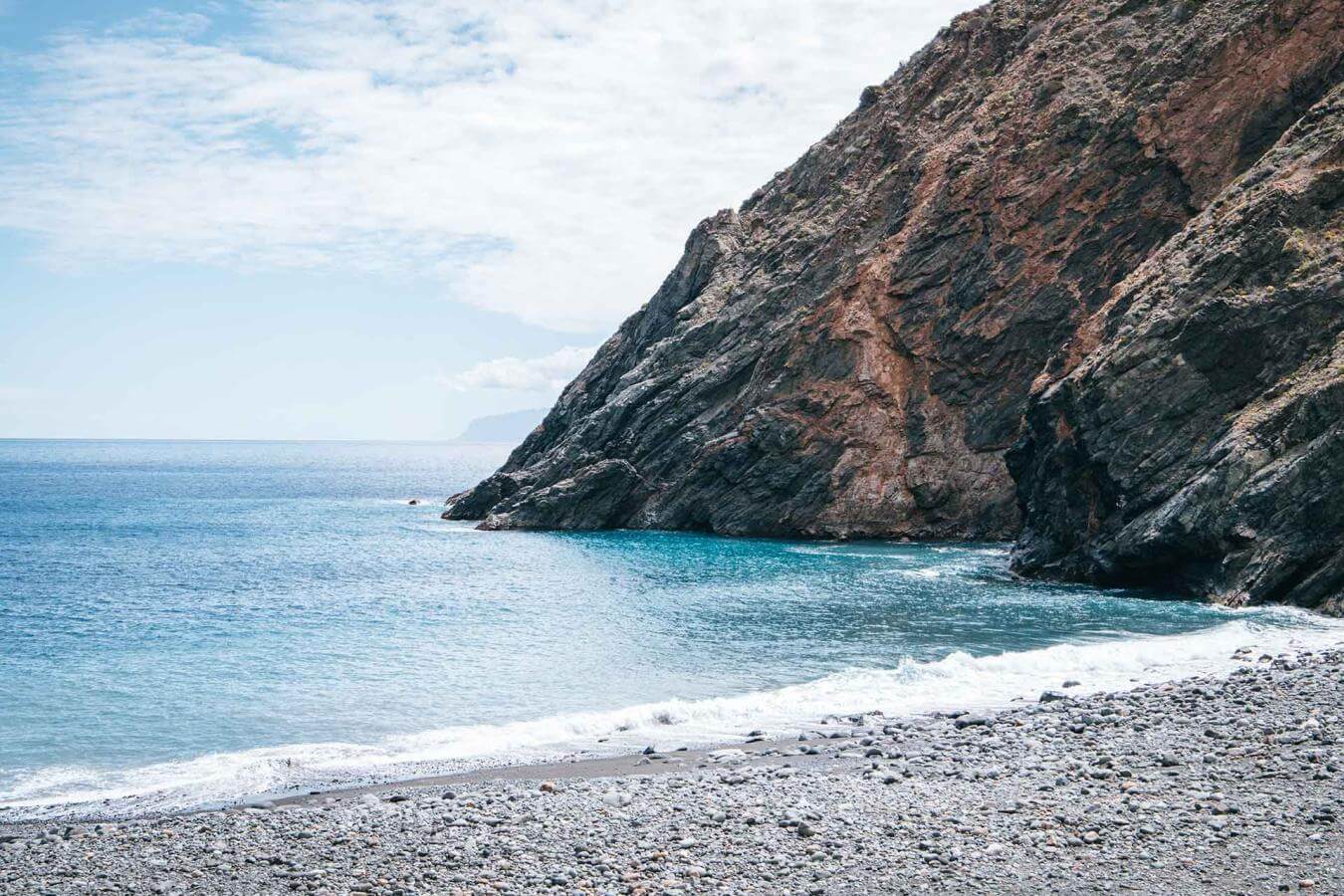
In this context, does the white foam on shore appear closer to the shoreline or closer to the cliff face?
the shoreline

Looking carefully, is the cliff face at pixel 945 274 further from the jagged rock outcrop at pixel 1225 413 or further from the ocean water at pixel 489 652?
the jagged rock outcrop at pixel 1225 413

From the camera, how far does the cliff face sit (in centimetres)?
5494

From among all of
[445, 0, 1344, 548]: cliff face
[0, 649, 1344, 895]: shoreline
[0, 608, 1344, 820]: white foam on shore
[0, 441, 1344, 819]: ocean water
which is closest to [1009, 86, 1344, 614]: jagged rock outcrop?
[0, 441, 1344, 819]: ocean water

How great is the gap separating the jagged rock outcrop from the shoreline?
51.8ft

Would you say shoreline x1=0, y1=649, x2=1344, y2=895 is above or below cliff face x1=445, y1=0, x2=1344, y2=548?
below

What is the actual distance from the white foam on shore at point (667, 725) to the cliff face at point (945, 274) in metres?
31.3

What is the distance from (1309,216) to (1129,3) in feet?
98.0

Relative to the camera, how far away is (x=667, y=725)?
874 inches

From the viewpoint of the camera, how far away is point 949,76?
7169 centimetres

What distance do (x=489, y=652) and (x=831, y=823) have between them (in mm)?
18933

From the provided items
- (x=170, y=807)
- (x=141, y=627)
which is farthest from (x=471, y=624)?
(x=170, y=807)

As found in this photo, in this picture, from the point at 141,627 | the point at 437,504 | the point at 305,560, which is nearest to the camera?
the point at 141,627

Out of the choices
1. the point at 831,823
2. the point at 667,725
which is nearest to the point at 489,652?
the point at 667,725

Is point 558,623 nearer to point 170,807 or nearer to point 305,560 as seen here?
point 170,807
